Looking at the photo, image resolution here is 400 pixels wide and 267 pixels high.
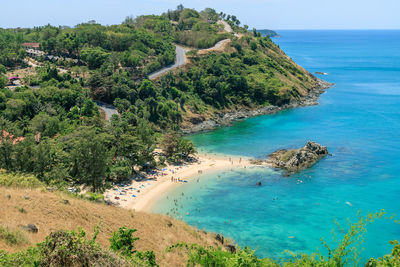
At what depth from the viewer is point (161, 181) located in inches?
2069

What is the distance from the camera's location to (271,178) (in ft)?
180

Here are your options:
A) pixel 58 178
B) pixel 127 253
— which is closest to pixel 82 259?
pixel 127 253

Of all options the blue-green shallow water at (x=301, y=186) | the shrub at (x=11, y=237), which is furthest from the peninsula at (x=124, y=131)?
the blue-green shallow water at (x=301, y=186)

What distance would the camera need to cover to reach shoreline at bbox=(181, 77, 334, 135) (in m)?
81.8

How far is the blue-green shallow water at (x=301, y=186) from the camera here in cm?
4062

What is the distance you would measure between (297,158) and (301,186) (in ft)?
27.9

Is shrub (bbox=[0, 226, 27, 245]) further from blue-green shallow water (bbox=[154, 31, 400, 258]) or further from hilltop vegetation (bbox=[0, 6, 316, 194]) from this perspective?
blue-green shallow water (bbox=[154, 31, 400, 258])

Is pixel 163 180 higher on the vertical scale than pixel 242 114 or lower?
lower

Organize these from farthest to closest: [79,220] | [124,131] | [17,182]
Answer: [124,131] → [17,182] → [79,220]

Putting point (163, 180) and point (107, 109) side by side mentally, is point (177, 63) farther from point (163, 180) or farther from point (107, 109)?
point (163, 180)

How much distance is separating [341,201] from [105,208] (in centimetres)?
3565

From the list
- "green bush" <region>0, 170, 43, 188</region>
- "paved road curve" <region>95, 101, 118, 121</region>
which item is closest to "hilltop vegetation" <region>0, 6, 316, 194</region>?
"paved road curve" <region>95, 101, 118, 121</region>

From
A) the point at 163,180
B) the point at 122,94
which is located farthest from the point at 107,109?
the point at 163,180

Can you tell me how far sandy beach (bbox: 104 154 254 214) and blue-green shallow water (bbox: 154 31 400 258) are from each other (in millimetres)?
2155
